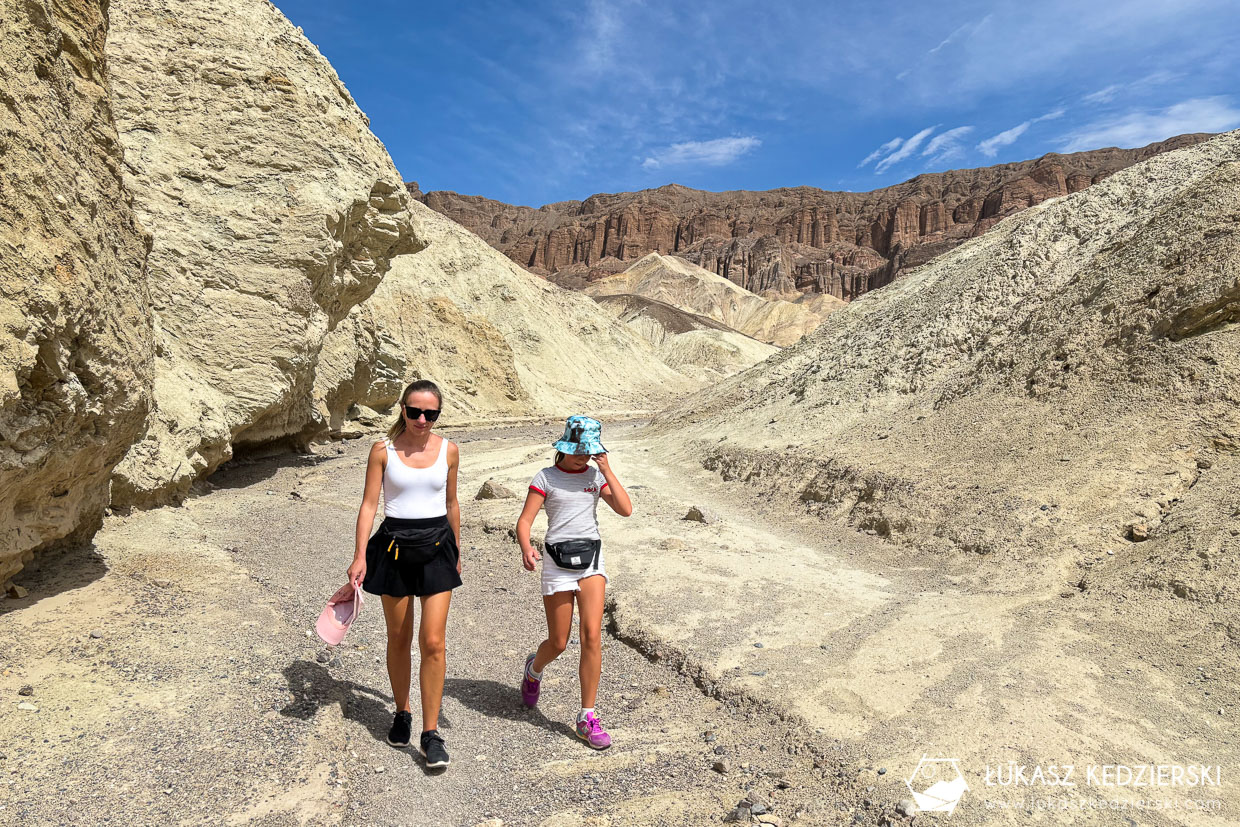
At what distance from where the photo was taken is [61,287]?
11.2 feet

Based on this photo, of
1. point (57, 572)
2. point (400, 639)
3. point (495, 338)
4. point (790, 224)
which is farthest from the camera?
point (790, 224)

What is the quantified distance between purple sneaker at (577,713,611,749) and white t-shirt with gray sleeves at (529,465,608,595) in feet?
2.10

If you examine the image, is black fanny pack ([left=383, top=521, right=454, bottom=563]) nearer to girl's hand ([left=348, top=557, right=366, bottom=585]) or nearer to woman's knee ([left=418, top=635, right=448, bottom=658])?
girl's hand ([left=348, top=557, right=366, bottom=585])

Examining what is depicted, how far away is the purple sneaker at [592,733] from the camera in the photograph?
3197mm

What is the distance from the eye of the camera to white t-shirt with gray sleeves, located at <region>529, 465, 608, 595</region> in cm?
319

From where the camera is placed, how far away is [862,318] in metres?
16.5

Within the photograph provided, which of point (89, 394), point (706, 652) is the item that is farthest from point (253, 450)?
point (706, 652)

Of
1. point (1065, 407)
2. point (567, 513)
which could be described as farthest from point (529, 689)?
point (1065, 407)

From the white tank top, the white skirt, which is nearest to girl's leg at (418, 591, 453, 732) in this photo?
the white tank top

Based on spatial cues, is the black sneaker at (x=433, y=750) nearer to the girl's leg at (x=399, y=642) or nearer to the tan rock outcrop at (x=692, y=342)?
the girl's leg at (x=399, y=642)

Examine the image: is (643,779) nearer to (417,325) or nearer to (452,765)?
(452,765)

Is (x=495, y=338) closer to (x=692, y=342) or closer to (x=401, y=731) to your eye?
(x=401, y=731)

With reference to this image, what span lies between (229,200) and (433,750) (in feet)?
28.0

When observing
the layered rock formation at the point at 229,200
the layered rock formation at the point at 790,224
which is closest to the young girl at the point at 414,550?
the layered rock formation at the point at 229,200
